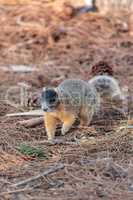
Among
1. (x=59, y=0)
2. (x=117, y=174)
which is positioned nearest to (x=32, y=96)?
(x=117, y=174)

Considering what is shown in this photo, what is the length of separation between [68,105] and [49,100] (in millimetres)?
355

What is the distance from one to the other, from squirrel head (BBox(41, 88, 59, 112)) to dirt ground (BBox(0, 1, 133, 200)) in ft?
1.03

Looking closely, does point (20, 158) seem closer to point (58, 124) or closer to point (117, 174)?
point (117, 174)

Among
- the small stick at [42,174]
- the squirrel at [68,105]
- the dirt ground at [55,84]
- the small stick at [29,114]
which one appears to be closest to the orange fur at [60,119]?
the squirrel at [68,105]

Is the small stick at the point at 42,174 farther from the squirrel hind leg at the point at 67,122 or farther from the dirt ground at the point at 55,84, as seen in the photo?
the squirrel hind leg at the point at 67,122

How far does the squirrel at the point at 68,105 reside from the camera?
18.4 ft

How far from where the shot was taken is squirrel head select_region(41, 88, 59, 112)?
5527mm

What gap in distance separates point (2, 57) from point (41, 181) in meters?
5.90

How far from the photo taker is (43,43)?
10445 mm

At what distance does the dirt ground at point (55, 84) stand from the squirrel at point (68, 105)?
0.13 metres

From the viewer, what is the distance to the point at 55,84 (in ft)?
26.5

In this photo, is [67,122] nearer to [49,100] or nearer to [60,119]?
[60,119]

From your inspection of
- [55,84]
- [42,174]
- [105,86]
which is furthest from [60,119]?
[55,84]

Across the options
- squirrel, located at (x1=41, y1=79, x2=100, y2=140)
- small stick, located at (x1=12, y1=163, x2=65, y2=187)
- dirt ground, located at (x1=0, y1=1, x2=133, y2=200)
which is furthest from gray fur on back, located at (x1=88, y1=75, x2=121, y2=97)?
small stick, located at (x1=12, y1=163, x2=65, y2=187)
